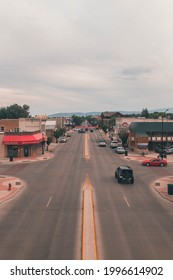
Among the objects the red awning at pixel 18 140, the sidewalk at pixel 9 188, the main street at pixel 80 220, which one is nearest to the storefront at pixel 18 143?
the red awning at pixel 18 140

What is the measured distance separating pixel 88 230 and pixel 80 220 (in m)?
2.48

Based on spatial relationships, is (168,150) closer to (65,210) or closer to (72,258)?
(65,210)

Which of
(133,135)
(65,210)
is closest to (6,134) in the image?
(133,135)

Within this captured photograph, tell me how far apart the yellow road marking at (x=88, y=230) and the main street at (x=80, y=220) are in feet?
0.68

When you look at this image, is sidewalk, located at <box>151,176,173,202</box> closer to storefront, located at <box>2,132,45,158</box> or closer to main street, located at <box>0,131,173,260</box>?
main street, located at <box>0,131,173,260</box>

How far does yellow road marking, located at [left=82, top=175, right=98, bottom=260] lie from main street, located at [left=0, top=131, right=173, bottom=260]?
0.21 meters

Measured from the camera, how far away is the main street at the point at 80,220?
1720 centimetres

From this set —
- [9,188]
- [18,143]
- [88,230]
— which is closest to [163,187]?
[9,188]

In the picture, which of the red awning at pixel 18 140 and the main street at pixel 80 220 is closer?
the main street at pixel 80 220

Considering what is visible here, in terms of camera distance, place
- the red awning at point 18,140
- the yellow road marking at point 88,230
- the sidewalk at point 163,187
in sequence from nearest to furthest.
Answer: the yellow road marking at point 88,230 → the sidewalk at point 163,187 → the red awning at point 18,140

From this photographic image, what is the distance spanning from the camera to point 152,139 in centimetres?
7569

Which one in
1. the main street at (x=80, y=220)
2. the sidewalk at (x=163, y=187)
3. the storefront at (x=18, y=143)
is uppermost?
the storefront at (x=18, y=143)

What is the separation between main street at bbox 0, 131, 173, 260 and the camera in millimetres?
17203

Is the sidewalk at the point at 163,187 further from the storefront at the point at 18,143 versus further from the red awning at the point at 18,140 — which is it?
the storefront at the point at 18,143
